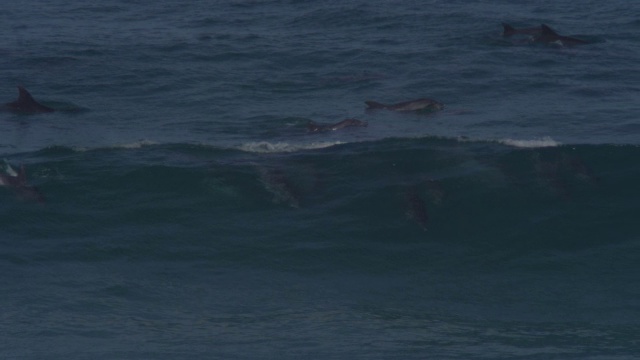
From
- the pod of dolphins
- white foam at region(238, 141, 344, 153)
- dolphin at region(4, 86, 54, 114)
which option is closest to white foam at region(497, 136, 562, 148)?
the pod of dolphins

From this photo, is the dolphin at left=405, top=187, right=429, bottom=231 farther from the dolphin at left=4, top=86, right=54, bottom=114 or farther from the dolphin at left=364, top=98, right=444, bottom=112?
the dolphin at left=4, top=86, right=54, bottom=114

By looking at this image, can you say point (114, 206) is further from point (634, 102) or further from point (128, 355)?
point (634, 102)

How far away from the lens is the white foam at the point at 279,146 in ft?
115

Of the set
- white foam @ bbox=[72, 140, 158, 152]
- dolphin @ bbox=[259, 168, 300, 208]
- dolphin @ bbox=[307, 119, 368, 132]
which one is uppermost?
dolphin @ bbox=[307, 119, 368, 132]

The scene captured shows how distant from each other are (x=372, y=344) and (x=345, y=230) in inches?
300

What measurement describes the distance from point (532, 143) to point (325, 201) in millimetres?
7093

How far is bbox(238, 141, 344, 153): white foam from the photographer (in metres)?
35.0

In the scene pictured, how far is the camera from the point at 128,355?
21984 mm

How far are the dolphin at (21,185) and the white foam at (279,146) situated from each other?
6407 millimetres

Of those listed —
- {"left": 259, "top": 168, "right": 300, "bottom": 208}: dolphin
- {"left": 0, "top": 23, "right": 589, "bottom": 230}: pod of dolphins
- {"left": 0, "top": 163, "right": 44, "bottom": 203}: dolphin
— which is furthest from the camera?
{"left": 0, "top": 163, "right": 44, "bottom": 203}: dolphin

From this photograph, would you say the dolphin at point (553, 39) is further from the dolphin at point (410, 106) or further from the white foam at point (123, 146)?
the white foam at point (123, 146)

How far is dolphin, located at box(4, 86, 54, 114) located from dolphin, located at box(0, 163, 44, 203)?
689 cm

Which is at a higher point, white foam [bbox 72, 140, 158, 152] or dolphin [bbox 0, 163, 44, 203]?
white foam [bbox 72, 140, 158, 152]

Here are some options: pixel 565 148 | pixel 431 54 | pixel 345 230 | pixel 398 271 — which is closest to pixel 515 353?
pixel 398 271
